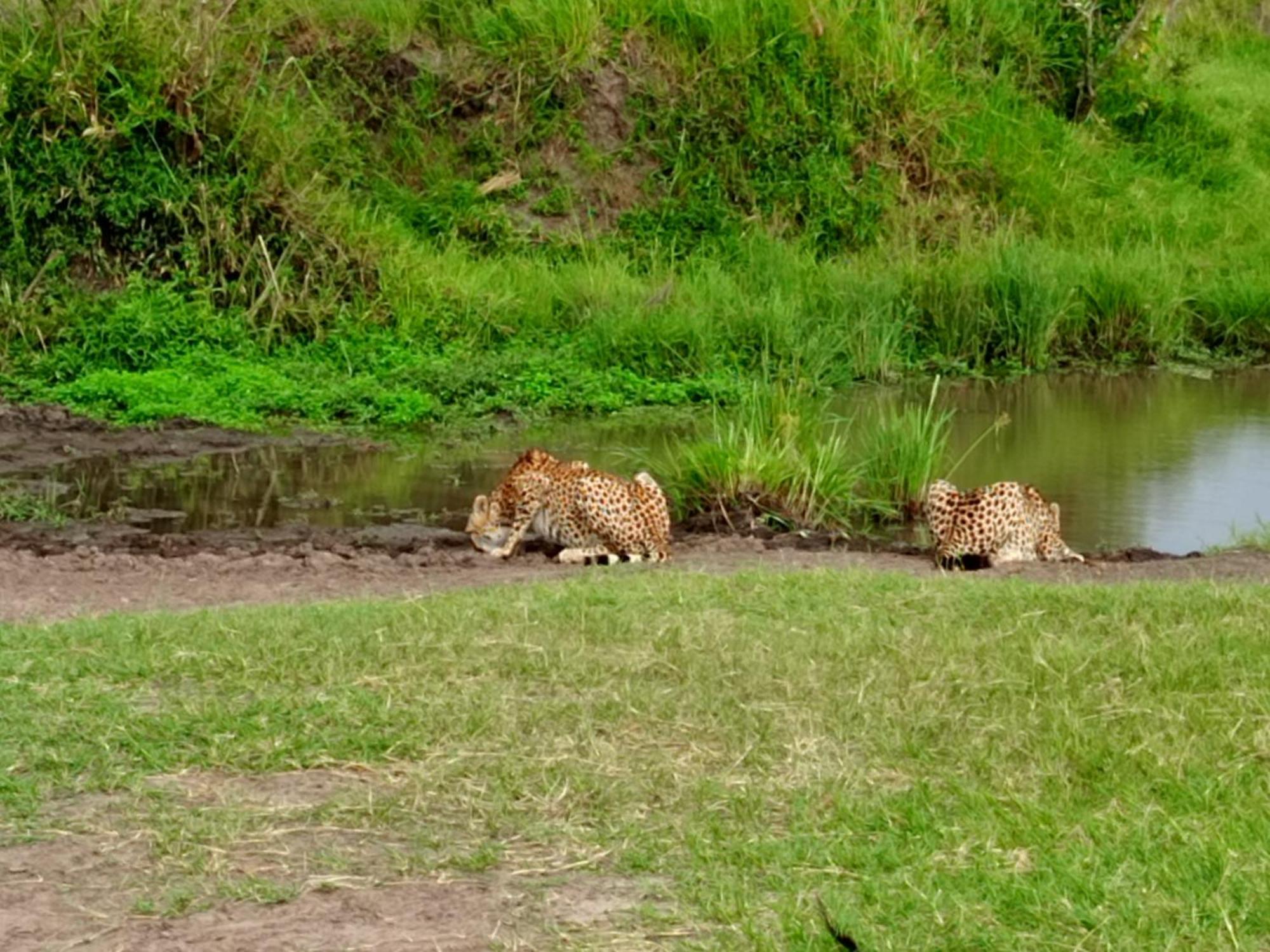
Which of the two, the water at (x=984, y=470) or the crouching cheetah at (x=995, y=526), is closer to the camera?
the crouching cheetah at (x=995, y=526)

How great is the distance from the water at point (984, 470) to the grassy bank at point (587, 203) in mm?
793

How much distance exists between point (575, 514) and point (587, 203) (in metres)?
8.74

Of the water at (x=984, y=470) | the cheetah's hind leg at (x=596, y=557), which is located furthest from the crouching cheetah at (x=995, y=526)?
the cheetah's hind leg at (x=596, y=557)

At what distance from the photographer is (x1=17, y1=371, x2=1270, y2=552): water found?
483 inches

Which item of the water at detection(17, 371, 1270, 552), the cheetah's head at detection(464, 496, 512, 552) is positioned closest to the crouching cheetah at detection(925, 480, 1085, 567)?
the water at detection(17, 371, 1270, 552)

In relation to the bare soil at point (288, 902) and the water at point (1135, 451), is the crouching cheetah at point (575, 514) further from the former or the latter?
the bare soil at point (288, 902)

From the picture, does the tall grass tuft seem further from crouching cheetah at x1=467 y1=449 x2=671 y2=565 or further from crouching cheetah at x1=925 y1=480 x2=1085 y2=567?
crouching cheetah at x1=467 y1=449 x2=671 y2=565

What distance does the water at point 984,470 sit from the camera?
40.2 feet

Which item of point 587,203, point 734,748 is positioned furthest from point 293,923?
point 587,203

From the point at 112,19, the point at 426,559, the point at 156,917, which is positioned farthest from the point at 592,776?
the point at 112,19

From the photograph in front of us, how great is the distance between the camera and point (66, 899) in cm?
532

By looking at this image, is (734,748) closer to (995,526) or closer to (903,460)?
(995,526)

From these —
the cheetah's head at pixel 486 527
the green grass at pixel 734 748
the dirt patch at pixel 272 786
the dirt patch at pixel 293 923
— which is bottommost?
the dirt patch at pixel 293 923

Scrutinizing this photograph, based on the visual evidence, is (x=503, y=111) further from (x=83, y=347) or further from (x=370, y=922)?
(x=370, y=922)
